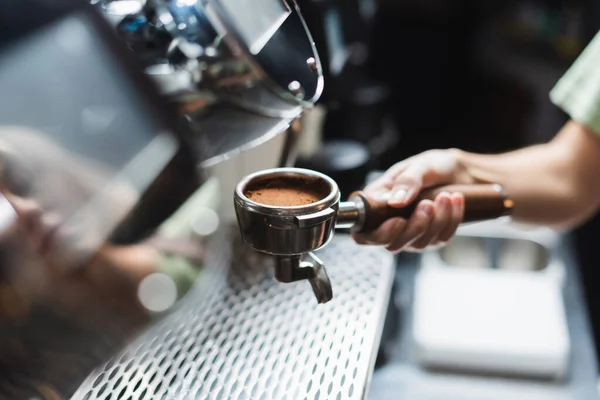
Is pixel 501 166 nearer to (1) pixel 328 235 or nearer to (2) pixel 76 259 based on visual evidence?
(1) pixel 328 235

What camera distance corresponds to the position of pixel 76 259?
0.42m

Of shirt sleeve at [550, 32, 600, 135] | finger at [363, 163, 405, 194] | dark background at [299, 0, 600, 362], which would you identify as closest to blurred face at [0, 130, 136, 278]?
finger at [363, 163, 405, 194]

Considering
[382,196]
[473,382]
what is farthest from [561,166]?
[382,196]

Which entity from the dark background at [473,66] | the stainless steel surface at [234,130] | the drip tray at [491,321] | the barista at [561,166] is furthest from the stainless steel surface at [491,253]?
the dark background at [473,66]

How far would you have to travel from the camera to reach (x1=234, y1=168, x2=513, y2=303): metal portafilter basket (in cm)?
52

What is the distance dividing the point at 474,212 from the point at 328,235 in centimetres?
24

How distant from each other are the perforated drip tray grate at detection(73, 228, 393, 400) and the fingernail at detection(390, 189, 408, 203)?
0.47ft

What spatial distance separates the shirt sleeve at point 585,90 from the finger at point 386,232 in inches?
19.8

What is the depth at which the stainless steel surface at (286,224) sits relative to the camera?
51 cm

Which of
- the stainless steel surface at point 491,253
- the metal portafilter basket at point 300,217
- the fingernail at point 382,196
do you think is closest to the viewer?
the metal portafilter basket at point 300,217

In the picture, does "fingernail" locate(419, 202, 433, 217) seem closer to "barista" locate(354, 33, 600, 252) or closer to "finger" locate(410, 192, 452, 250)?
"finger" locate(410, 192, 452, 250)

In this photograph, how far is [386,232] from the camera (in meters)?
0.68

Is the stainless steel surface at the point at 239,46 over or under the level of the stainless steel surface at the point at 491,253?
over

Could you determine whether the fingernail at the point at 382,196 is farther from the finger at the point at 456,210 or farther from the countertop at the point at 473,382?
the countertop at the point at 473,382
